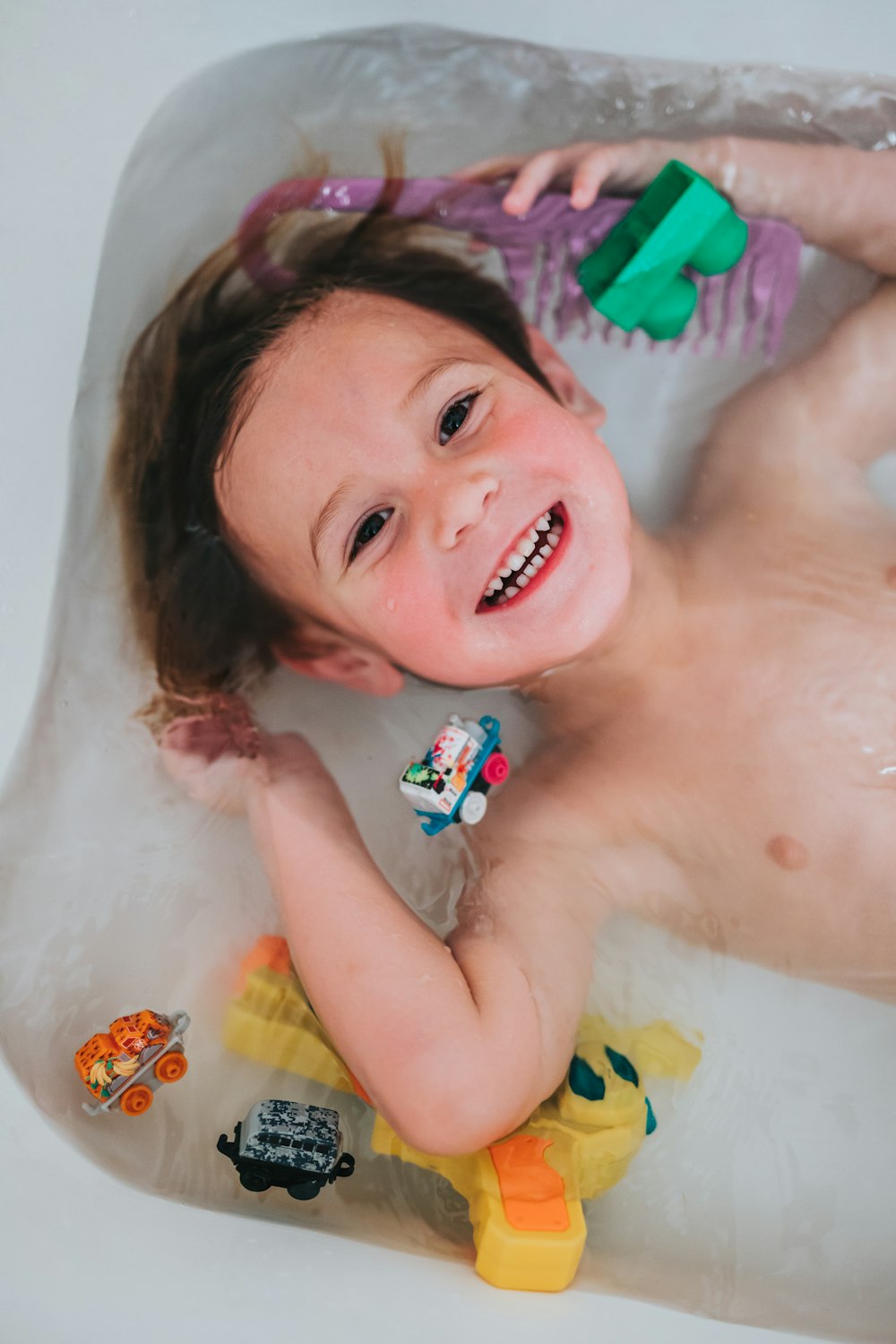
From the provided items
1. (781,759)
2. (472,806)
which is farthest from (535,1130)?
(781,759)

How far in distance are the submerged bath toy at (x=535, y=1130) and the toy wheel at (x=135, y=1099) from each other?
0.09 meters

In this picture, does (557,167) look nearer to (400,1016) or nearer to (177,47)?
(177,47)

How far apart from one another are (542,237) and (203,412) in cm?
42

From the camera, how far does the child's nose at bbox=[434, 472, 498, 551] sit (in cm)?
91

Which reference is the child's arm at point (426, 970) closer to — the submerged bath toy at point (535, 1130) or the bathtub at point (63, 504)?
the submerged bath toy at point (535, 1130)

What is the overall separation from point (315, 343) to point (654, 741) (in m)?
0.49

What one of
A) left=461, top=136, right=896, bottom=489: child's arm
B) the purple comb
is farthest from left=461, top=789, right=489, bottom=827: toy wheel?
the purple comb

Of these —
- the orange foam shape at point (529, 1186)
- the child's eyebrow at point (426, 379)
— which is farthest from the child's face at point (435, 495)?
the orange foam shape at point (529, 1186)

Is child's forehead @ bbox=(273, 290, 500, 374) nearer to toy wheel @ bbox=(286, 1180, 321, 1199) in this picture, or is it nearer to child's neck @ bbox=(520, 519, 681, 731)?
child's neck @ bbox=(520, 519, 681, 731)

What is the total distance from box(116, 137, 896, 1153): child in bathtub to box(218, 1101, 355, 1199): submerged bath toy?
54 millimetres

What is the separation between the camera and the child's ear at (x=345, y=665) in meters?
1.11

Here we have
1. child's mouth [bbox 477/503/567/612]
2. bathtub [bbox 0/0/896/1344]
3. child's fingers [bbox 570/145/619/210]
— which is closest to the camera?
→ bathtub [bbox 0/0/896/1344]

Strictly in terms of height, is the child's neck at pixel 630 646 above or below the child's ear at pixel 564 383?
below

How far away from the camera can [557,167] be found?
115 centimetres
